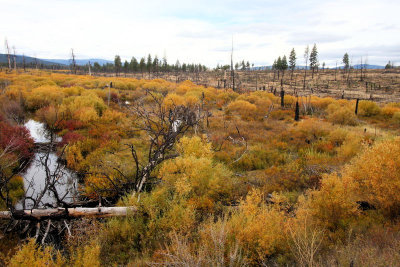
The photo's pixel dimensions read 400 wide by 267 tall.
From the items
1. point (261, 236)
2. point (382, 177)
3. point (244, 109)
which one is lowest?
point (261, 236)

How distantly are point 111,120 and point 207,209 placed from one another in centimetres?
1268

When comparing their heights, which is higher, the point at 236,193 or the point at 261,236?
the point at 261,236

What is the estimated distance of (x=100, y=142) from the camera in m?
12.1

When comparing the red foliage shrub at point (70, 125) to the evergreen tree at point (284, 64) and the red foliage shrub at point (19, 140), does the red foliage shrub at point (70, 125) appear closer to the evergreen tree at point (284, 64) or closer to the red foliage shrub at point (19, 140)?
the red foliage shrub at point (19, 140)

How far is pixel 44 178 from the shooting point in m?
9.84

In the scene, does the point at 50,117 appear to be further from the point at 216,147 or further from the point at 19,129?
the point at 216,147

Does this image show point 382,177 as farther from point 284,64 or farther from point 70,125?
point 284,64

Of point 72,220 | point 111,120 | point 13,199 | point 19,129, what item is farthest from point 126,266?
point 111,120

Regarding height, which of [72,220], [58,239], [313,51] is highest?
[313,51]

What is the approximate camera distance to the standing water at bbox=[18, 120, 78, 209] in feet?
25.7

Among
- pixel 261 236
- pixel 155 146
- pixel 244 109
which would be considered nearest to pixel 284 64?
pixel 244 109

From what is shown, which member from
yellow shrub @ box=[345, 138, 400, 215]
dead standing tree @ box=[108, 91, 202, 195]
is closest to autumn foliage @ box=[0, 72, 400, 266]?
yellow shrub @ box=[345, 138, 400, 215]

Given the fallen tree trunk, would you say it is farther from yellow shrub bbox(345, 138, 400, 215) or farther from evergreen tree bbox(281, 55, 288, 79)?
evergreen tree bbox(281, 55, 288, 79)

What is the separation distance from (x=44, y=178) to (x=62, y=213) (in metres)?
5.27
